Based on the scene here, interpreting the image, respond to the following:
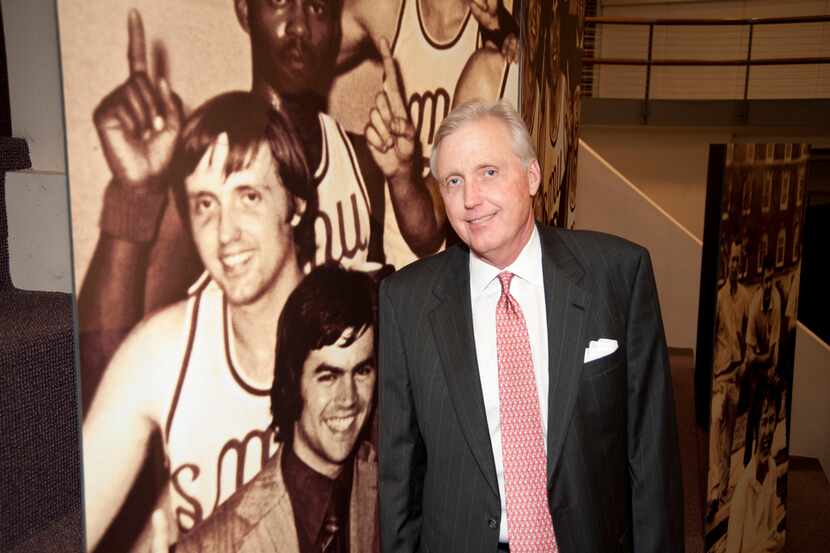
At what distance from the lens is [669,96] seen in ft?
32.0

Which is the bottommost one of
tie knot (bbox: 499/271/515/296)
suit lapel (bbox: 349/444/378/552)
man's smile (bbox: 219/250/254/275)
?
suit lapel (bbox: 349/444/378/552)

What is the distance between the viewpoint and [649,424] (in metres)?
1.58

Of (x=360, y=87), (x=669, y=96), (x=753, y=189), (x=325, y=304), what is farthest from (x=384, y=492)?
(x=669, y=96)

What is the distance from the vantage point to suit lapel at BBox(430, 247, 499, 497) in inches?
59.5

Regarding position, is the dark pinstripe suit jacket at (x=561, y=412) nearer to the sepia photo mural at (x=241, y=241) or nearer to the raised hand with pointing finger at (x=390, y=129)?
the sepia photo mural at (x=241, y=241)

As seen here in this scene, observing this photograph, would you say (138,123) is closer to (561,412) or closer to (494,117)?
(494,117)

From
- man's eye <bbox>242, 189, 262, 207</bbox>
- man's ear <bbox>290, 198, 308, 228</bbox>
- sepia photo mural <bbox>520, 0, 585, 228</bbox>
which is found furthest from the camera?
sepia photo mural <bbox>520, 0, 585, 228</bbox>

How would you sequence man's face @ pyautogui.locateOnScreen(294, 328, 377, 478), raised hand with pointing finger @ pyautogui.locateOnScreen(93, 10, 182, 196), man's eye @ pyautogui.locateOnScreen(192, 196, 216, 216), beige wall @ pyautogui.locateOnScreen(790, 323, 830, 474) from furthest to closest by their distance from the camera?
beige wall @ pyautogui.locateOnScreen(790, 323, 830, 474)
man's face @ pyautogui.locateOnScreen(294, 328, 377, 478)
man's eye @ pyautogui.locateOnScreen(192, 196, 216, 216)
raised hand with pointing finger @ pyautogui.locateOnScreen(93, 10, 182, 196)

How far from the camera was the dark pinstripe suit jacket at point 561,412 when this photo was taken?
59.6 inches

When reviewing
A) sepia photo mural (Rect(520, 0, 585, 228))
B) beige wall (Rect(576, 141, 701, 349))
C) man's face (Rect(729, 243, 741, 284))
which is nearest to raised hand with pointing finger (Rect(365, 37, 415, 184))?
sepia photo mural (Rect(520, 0, 585, 228))

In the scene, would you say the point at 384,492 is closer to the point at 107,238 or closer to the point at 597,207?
the point at 107,238

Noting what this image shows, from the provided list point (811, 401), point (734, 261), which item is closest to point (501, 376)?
point (734, 261)

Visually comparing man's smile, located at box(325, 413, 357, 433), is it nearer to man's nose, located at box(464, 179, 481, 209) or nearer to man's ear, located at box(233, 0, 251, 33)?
man's nose, located at box(464, 179, 481, 209)

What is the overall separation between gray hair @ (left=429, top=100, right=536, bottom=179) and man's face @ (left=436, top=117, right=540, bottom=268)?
11 millimetres
